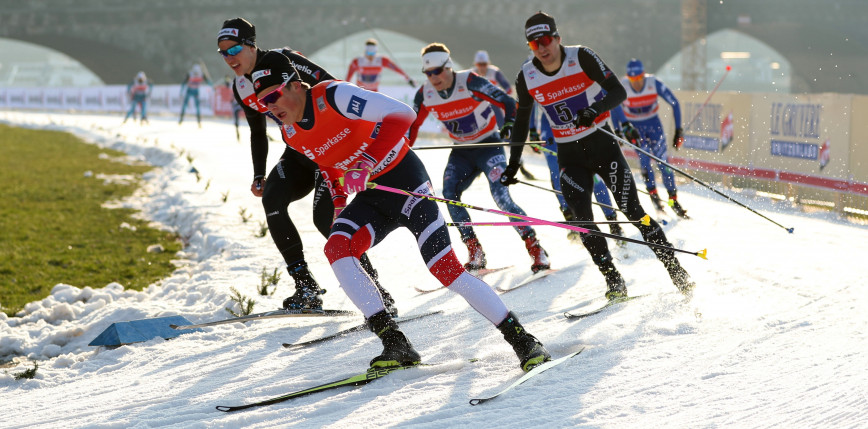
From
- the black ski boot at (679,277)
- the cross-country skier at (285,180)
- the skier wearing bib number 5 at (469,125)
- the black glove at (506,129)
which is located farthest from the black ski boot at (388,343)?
the black glove at (506,129)

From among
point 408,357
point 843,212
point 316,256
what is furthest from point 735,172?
point 408,357

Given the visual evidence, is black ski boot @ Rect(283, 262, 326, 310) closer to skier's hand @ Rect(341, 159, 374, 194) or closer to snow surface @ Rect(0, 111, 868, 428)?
snow surface @ Rect(0, 111, 868, 428)

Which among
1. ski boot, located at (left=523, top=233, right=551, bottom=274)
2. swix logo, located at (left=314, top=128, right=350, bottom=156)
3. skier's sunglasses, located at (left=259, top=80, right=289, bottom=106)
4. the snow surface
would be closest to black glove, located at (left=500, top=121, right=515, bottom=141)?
ski boot, located at (left=523, top=233, right=551, bottom=274)

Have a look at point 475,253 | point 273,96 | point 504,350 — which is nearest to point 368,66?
point 475,253

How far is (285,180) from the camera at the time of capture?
6090 millimetres

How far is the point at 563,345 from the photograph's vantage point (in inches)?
198

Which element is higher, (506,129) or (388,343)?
(506,129)

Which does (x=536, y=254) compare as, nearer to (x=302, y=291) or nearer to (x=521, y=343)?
(x=302, y=291)

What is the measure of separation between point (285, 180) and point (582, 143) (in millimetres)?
2057

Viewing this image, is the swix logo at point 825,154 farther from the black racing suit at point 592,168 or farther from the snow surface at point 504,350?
the black racing suit at point 592,168

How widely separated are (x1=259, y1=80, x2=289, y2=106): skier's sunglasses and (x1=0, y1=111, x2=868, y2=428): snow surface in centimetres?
144

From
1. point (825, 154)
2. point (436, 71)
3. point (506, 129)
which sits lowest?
point (825, 154)

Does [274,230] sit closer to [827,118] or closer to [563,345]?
[563,345]

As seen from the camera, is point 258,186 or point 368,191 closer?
point 368,191
